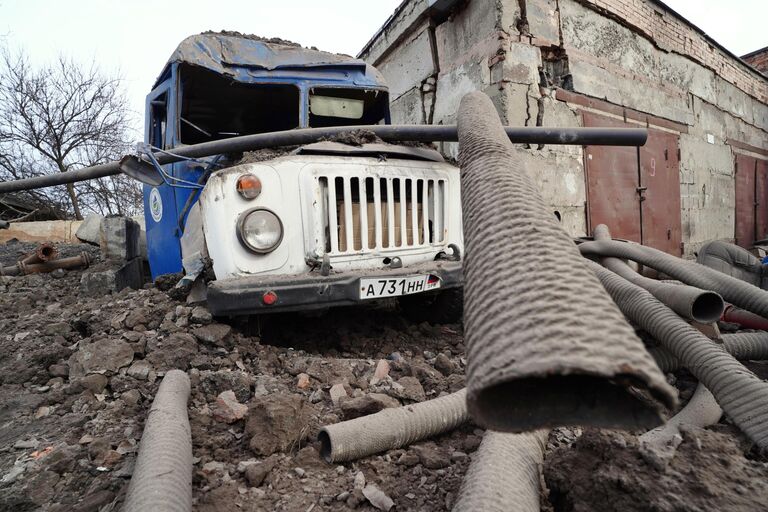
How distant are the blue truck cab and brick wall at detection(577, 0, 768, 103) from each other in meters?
4.03

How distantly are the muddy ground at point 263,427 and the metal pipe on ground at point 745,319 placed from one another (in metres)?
0.51

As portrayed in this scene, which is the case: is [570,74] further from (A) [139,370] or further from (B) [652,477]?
(A) [139,370]

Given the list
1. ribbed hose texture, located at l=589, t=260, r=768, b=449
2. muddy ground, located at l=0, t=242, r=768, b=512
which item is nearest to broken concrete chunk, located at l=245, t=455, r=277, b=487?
muddy ground, located at l=0, t=242, r=768, b=512

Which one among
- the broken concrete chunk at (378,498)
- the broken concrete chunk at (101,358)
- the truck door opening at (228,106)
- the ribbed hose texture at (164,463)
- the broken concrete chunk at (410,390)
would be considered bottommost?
the broken concrete chunk at (378,498)

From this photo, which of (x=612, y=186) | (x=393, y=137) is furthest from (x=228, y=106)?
(x=612, y=186)

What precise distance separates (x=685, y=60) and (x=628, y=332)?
9533 mm

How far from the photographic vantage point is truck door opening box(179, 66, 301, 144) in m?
3.49

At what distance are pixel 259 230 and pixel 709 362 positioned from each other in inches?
93.9

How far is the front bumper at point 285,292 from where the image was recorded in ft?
7.64

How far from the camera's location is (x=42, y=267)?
583 cm

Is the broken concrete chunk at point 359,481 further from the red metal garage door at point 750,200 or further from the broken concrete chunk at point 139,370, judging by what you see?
the red metal garage door at point 750,200

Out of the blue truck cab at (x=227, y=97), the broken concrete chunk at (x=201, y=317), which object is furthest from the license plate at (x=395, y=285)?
the blue truck cab at (x=227, y=97)

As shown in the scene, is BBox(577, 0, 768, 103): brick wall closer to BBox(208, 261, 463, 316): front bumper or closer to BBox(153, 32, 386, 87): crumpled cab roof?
BBox(153, 32, 386, 87): crumpled cab roof

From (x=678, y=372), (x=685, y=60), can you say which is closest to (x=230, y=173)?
(x=678, y=372)
